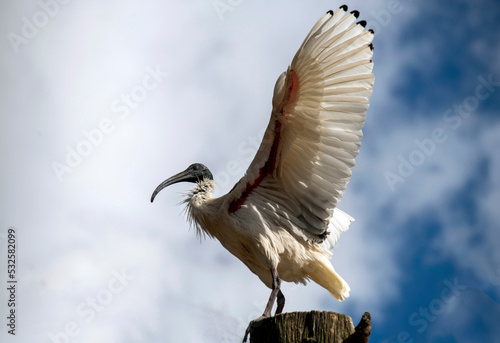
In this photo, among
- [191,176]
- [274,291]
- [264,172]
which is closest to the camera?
[274,291]

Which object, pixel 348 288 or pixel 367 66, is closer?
pixel 367 66

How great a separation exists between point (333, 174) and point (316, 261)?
1.29m

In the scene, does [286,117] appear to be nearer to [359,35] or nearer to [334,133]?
[334,133]

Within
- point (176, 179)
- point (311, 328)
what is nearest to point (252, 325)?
point (311, 328)

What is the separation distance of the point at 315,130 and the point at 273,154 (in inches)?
25.5

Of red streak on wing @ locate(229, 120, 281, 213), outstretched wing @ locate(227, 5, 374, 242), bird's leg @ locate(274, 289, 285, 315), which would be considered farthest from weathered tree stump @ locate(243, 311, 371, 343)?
red streak on wing @ locate(229, 120, 281, 213)

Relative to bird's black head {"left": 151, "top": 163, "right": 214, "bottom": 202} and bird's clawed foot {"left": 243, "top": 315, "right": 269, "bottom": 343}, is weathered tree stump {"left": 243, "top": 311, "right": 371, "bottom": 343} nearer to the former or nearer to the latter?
bird's clawed foot {"left": 243, "top": 315, "right": 269, "bottom": 343}

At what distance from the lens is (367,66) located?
6992 millimetres

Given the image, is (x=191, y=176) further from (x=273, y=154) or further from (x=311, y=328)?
(x=311, y=328)

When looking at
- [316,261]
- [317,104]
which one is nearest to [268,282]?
[316,261]

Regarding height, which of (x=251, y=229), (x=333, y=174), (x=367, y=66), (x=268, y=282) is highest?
(x=367, y=66)

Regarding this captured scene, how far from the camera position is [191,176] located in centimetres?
930

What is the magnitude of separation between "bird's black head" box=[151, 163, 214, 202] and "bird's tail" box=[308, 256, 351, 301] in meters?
2.12

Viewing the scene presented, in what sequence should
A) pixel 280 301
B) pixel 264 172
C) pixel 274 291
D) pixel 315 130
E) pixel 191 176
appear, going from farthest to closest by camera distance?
pixel 191 176 → pixel 280 301 → pixel 264 172 → pixel 274 291 → pixel 315 130
